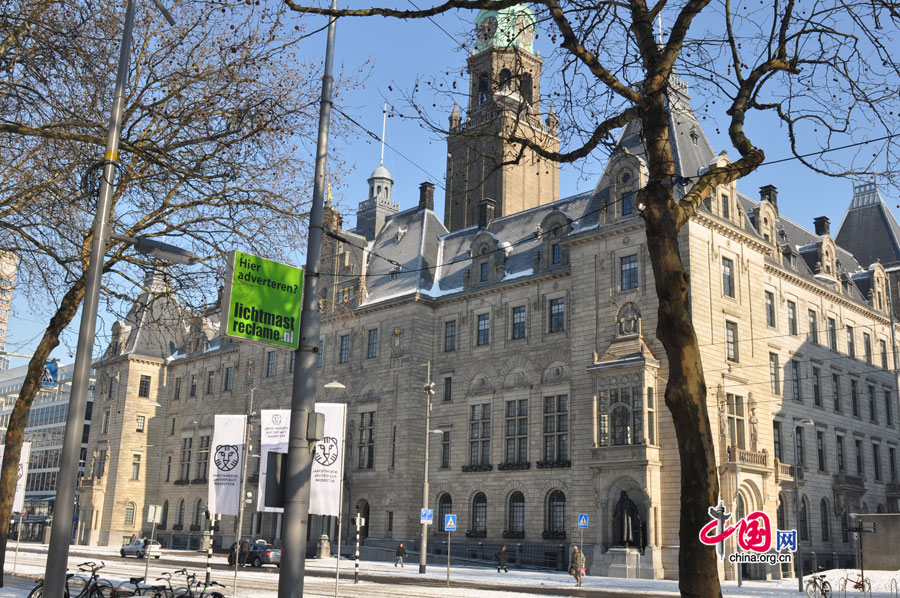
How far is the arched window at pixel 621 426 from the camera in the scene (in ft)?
140

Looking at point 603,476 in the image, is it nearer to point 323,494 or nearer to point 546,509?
point 546,509

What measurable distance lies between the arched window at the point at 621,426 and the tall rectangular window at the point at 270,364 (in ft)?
103

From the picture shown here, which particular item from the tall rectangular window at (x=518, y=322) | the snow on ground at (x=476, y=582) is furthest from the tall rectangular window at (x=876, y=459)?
the tall rectangular window at (x=518, y=322)

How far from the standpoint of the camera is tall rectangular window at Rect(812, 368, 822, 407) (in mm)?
53159

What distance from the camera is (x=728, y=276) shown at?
46.4 metres

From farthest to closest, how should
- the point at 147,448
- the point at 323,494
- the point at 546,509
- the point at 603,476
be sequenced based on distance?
the point at 147,448 < the point at 546,509 < the point at 603,476 < the point at 323,494

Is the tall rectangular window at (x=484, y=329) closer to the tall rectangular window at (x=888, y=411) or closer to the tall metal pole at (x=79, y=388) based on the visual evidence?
the tall rectangular window at (x=888, y=411)

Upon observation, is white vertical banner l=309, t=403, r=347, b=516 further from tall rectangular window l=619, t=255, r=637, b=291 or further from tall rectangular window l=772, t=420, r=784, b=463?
tall rectangular window l=772, t=420, r=784, b=463

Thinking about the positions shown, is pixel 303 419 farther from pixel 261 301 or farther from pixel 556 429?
pixel 556 429

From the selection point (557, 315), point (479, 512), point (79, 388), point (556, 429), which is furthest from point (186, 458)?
point (79, 388)

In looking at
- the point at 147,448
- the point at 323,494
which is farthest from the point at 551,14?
the point at 147,448

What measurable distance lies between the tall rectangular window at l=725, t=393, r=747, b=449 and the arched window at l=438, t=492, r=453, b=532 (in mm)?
17801

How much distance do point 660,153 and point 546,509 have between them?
125 feet

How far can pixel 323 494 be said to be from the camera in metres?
21.3
